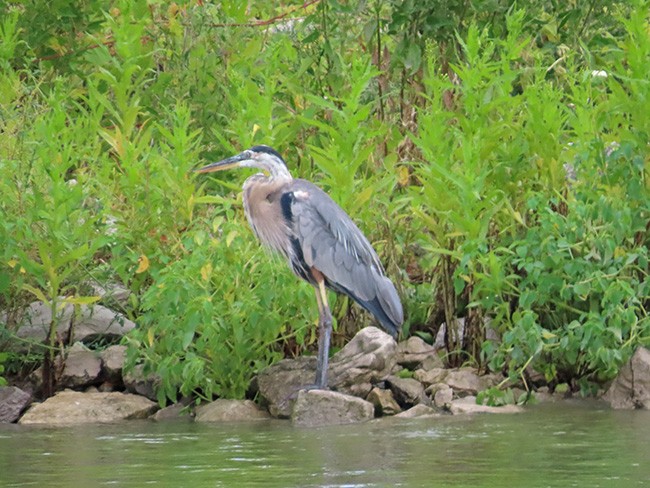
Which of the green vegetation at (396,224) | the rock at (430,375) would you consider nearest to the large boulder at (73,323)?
the green vegetation at (396,224)

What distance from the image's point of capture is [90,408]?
7773mm

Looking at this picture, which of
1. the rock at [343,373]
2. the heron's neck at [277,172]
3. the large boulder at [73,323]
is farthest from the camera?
the large boulder at [73,323]

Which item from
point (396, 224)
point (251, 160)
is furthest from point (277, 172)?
point (396, 224)

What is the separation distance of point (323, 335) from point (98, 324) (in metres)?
1.72

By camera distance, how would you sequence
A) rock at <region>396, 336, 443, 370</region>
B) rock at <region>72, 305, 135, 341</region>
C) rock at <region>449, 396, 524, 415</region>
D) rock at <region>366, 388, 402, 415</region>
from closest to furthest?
rock at <region>449, 396, 524, 415</region> < rock at <region>366, 388, 402, 415</region> < rock at <region>396, 336, 443, 370</region> < rock at <region>72, 305, 135, 341</region>

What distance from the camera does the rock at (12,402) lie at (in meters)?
7.74

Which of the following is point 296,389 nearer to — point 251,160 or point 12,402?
point 251,160

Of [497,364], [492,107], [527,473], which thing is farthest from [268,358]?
[527,473]

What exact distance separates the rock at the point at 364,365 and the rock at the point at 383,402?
4.3 inches

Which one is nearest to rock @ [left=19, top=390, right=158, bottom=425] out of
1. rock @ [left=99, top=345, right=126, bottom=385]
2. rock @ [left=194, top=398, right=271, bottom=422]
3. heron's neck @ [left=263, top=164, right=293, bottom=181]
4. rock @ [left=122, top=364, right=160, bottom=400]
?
rock @ [left=122, top=364, right=160, bottom=400]

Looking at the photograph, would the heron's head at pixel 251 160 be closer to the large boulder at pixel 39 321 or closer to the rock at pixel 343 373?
the rock at pixel 343 373

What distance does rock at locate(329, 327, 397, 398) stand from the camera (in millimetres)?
7758

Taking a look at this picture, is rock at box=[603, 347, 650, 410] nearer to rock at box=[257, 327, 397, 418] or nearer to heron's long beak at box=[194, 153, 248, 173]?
rock at box=[257, 327, 397, 418]

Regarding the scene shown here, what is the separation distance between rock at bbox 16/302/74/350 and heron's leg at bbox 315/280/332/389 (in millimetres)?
1552
